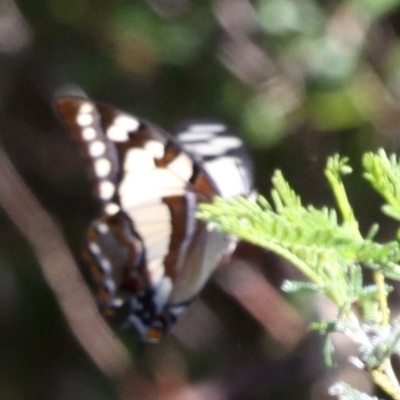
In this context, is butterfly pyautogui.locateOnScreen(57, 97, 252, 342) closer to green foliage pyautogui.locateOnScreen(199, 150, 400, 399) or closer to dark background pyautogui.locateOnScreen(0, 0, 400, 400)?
dark background pyautogui.locateOnScreen(0, 0, 400, 400)

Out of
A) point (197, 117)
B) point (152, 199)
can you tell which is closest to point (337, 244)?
point (152, 199)

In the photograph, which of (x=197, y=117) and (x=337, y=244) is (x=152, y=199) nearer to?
(x=197, y=117)

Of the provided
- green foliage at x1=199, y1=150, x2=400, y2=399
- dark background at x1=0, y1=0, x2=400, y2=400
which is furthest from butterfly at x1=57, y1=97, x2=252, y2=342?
green foliage at x1=199, y1=150, x2=400, y2=399

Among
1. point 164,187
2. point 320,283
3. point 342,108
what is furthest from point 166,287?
point 320,283

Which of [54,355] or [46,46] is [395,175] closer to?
[46,46]

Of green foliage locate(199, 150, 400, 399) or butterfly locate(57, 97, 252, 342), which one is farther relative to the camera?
butterfly locate(57, 97, 252, 342)

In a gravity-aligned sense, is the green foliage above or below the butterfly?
above
